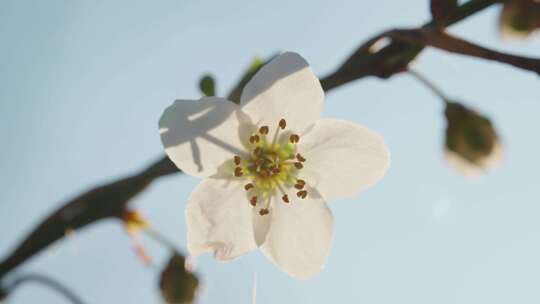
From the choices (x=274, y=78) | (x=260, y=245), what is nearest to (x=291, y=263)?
(x=260, y=245)

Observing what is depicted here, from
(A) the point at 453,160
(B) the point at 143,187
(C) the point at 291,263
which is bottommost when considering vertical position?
(C) the point at 291,263

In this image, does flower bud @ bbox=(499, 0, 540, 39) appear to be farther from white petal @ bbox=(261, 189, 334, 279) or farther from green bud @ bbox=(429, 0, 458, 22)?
white petal @ bbox=(261, 189, 334, 279)

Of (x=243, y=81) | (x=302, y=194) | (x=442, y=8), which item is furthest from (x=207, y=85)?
(x=442, y=8)

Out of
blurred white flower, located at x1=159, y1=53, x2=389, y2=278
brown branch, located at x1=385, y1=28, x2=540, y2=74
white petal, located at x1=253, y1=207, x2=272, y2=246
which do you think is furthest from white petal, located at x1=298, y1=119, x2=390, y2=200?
brown branch, located at x1=385, y1=28, x2=540, y2=74

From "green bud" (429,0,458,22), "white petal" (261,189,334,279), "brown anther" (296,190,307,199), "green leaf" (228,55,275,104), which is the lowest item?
"white petal" (261,189,334,279)

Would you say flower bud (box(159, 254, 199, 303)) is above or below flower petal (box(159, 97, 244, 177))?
below

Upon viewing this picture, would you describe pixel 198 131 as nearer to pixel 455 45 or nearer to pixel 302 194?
pixel 302 194

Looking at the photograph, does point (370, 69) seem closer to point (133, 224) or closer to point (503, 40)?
point (503, 40)
